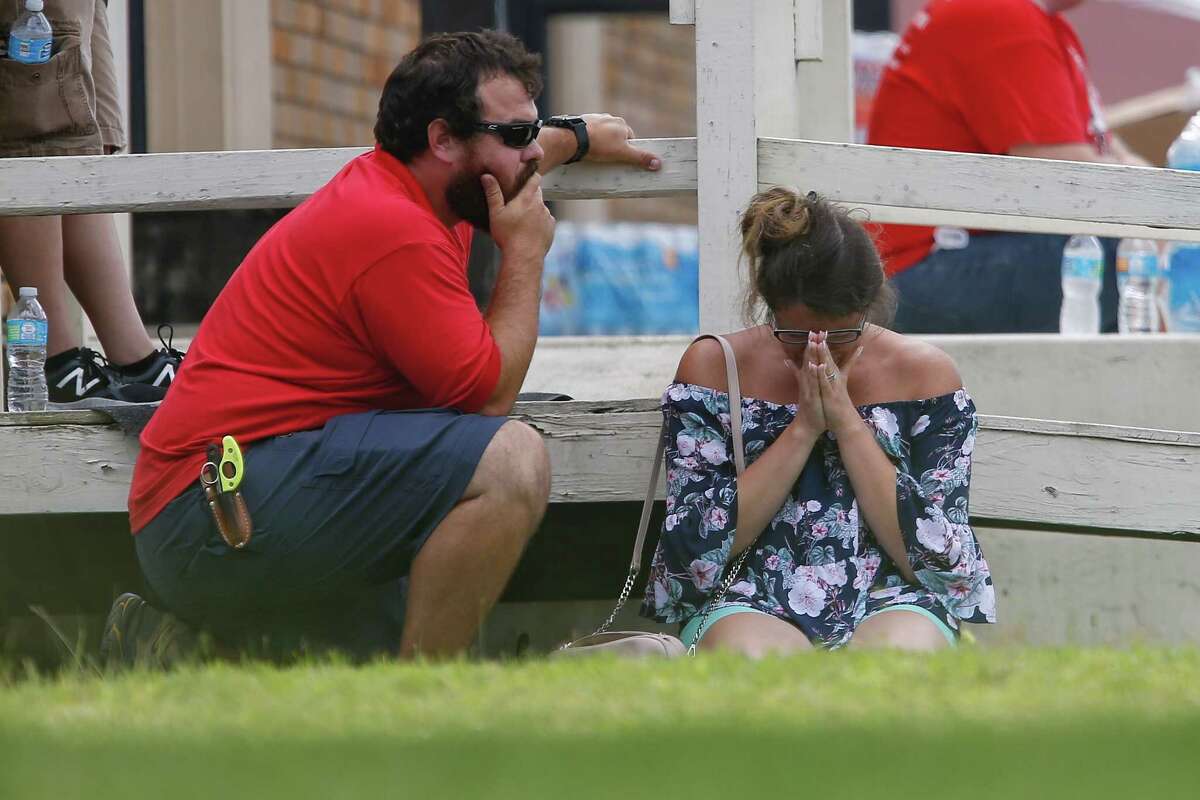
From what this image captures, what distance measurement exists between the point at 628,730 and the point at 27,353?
8.44 ft

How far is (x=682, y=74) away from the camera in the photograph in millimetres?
15352

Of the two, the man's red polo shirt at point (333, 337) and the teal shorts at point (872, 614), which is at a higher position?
the man's red polo shirt at point (333, 337)

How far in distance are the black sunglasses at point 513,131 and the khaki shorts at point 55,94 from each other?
144cm

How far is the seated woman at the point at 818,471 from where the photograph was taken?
3.93 metres

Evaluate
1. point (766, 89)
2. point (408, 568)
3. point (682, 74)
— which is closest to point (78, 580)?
point (408, 568)

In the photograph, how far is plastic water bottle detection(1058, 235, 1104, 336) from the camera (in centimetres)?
643

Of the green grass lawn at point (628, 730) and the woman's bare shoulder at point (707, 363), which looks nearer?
the green grass lawn at point (628, 730)

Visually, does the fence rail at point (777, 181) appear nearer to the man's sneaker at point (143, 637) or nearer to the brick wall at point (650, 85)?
the man's sneaker at point (143, 637)

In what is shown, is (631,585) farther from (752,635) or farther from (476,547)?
(476,547)

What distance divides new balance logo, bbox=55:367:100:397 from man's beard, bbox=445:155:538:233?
53.9 inches

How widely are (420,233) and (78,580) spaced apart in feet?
6.16

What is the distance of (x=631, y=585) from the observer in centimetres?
406

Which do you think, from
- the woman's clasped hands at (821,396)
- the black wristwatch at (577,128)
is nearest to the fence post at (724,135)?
the black wristwatch at (577,128)

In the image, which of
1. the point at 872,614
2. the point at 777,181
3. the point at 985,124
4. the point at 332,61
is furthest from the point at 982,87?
the point at 332,61
